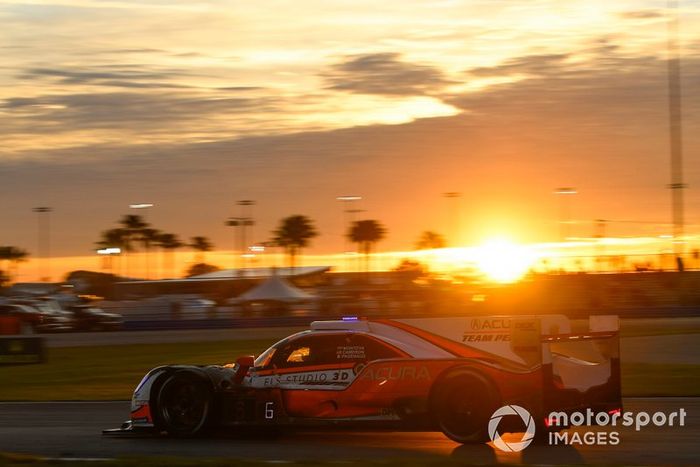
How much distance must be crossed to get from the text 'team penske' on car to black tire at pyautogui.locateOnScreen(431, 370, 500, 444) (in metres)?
0.01

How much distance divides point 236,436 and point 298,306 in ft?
141

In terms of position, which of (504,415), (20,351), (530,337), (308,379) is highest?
(530,337)

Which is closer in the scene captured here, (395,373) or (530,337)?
(530,337)

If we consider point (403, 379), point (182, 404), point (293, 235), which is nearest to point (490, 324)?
point (403, 379)

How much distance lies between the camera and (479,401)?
369 inches

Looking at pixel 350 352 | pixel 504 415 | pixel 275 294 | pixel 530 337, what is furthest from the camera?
pixel 275 294

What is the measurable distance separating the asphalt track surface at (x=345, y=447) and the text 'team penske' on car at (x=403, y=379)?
26 cm

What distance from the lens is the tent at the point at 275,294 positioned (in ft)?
161

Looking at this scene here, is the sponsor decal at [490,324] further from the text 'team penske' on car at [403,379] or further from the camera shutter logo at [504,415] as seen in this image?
the camera shutter logo at [504,415]

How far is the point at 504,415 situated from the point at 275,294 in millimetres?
40559

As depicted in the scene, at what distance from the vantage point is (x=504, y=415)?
30.6 feet

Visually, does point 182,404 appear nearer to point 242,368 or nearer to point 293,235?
point 242,368

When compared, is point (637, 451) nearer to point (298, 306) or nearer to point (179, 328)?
point (179, 328)

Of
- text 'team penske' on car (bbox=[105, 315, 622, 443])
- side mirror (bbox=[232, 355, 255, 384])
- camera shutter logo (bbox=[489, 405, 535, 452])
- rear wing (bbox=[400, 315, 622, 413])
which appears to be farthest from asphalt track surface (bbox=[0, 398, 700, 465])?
side mirror (bbox=[232, 355, 255, 384])
